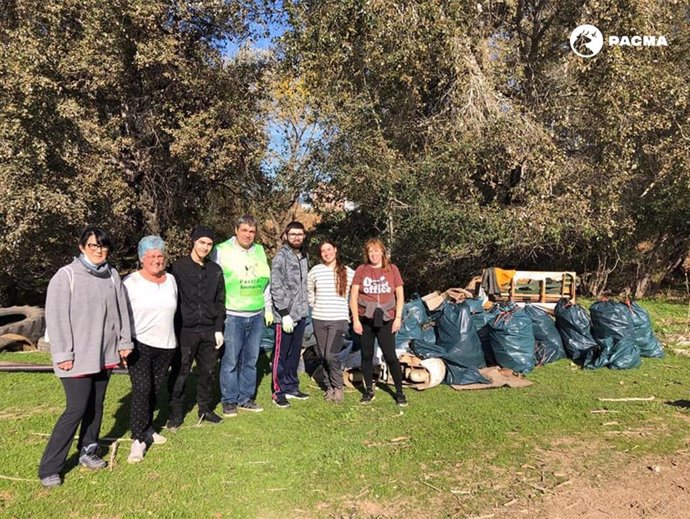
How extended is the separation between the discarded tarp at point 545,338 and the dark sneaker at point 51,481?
4884mm

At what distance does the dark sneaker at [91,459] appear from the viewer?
11.2 ft

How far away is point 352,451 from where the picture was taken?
3.72 metres

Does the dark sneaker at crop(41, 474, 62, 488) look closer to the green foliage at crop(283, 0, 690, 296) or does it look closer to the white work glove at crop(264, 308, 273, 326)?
the white work glove at crop(264, 308, 273, 326)

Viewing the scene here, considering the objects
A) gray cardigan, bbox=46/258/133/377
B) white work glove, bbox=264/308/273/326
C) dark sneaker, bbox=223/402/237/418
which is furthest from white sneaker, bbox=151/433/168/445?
white work glove, bbox=264/308/273/326

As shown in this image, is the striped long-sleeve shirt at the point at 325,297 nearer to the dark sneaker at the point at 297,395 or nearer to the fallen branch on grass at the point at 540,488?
the dark sneaker at the point at 297,395

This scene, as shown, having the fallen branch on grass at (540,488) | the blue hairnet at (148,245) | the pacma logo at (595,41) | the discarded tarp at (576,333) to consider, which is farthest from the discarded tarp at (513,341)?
A: the pacma logo at (595,41)

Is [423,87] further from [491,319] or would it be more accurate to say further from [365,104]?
[491,319]

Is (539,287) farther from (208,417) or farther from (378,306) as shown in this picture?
(208,417)

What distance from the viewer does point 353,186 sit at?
9750mm

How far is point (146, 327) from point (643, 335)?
5668 millimetres

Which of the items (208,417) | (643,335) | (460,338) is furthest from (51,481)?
(643,335)

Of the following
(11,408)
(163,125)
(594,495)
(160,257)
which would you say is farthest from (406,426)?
(163,125)

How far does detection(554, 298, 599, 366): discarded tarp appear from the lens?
6172 mm

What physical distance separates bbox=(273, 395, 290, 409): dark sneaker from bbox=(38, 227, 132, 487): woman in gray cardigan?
164 centimetres
